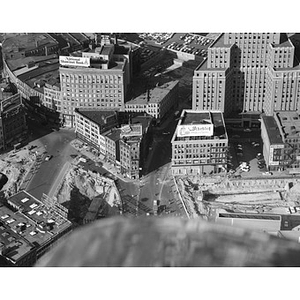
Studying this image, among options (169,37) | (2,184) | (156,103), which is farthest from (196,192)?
(169,37)

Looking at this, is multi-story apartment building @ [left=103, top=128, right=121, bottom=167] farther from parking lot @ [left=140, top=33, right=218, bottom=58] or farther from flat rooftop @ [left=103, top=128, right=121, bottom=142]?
parking lot @ [left=140, top=33, right=218, bottom=58]

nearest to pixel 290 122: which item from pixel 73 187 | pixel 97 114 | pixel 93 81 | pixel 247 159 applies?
pixel 247 159

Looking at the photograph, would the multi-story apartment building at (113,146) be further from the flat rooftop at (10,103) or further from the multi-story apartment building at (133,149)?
the flat rooftop at (10,103)

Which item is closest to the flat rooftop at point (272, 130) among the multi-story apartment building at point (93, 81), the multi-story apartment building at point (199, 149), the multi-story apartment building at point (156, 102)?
the multi-story apartment building at point (199, 149)

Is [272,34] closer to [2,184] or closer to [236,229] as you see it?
[2,184]

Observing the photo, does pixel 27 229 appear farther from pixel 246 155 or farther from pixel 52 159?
pixel 246 155

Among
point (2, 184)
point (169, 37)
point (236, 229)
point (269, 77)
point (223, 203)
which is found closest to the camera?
point (236, 229)
